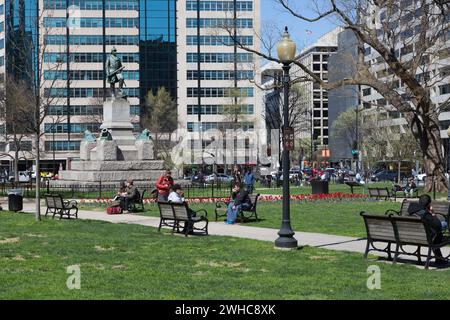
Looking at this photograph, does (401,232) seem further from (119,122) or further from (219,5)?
(219,5)

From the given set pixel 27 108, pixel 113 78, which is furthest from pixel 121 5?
pixel 113 78

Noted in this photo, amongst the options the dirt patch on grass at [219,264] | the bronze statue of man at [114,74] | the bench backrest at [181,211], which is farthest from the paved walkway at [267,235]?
the bronze statue of man at [114,74]

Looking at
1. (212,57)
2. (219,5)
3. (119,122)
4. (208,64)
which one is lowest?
(119,122)

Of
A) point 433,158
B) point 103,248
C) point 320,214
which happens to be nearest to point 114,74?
point 433,158

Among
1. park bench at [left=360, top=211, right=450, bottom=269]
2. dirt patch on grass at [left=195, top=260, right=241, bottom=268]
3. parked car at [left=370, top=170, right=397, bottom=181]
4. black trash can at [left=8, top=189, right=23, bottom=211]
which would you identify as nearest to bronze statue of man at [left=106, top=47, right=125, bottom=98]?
black trash can at [left=8, top=189, right=23, bottom=211]

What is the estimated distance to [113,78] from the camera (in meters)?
41.6

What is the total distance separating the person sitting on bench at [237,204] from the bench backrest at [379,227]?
822 cm

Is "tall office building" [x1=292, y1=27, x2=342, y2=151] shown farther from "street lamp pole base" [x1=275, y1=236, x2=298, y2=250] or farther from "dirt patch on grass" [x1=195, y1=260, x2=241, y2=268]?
"dirt patch on grass" [x1=195, y1=260, x2=241, y2=268]

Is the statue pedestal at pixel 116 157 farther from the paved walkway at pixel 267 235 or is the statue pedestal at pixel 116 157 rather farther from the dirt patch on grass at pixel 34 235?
the dirt patch on grass at pixel 34 235

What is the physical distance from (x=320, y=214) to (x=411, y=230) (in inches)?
457

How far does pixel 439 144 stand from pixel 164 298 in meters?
28.7

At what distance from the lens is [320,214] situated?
76.2 feet

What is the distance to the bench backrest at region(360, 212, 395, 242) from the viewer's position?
12016 mm

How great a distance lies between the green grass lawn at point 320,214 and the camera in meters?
18.4
